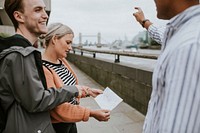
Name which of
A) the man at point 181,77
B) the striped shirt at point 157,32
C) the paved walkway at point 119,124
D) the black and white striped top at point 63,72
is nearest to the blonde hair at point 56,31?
the black and white striped top at point 63,72

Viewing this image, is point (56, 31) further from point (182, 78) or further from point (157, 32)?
point (182, 78)

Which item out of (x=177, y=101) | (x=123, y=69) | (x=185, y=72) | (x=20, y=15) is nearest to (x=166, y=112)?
(x=177, y=101)

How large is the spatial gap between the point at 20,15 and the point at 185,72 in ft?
4.13

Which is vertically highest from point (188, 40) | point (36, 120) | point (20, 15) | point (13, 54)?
point (20, 15)

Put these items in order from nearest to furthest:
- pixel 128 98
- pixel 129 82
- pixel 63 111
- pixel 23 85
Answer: pixel 23 85 < pixel 63 111 < pixel 129 82 < pixel 128 98

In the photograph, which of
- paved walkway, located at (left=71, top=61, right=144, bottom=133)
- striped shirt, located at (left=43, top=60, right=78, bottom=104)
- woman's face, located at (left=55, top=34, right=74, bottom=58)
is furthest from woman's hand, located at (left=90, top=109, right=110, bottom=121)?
paved walkway, located at (left=71, top=61, right=144, bottom=133)

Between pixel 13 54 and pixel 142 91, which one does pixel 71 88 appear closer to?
pixel 13 54

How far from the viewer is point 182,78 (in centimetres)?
79

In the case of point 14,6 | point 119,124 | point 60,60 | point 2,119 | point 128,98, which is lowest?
point 119,124

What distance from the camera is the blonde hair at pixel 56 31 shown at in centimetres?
207

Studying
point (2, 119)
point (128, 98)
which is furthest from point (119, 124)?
point (2, 119)

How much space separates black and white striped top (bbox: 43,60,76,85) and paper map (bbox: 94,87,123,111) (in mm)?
320

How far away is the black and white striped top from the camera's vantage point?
2041 millimetres

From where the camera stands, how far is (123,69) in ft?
19.5
